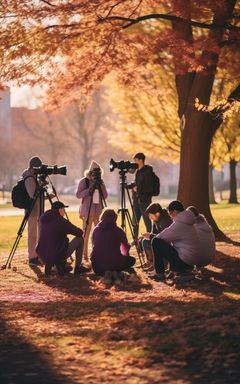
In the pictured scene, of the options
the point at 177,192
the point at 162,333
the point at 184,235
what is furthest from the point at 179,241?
the point at 177,192

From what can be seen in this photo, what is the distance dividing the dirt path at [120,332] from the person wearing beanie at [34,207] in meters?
2.27

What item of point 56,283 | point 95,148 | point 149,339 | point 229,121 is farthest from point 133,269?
point 95,148

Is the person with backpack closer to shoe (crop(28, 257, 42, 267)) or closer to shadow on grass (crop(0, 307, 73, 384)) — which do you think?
shoe (crop(28, 257, 42, 267))

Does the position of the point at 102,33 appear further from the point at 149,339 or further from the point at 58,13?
the point at 149,339

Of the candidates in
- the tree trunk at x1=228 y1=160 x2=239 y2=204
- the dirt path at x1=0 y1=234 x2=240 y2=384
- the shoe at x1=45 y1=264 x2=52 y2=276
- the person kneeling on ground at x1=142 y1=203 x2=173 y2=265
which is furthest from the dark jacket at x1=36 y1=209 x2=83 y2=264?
the tree trunk at x1=228 y1=160 x2=239 y2=204

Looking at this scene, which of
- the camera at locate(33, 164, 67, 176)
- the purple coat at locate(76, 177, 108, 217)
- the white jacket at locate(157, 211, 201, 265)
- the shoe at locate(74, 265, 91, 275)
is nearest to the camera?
the white jacket at locate(157, 211, 201, 265)

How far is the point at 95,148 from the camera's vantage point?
74.6 meters

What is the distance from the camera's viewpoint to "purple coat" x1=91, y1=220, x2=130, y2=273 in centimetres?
1220

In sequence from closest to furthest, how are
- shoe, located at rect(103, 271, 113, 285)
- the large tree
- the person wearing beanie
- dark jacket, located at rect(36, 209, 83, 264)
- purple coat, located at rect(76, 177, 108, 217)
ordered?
1. shoe, located at rect(103, 271, 113, 285)
2. dark jacket, located at rect(36, 209, 83, 264)
3. the person wearing beanie
4. purple coat, located at rect(76, 177, 108, 217)
5. the large tree

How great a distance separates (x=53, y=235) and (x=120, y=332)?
4.87 metres

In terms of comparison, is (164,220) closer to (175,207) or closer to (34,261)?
(175,207)

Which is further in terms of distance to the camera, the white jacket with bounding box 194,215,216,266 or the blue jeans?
the blue jeans

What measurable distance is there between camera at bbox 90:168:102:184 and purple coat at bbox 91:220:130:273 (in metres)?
2.52

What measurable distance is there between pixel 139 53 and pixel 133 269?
654 centimetres
